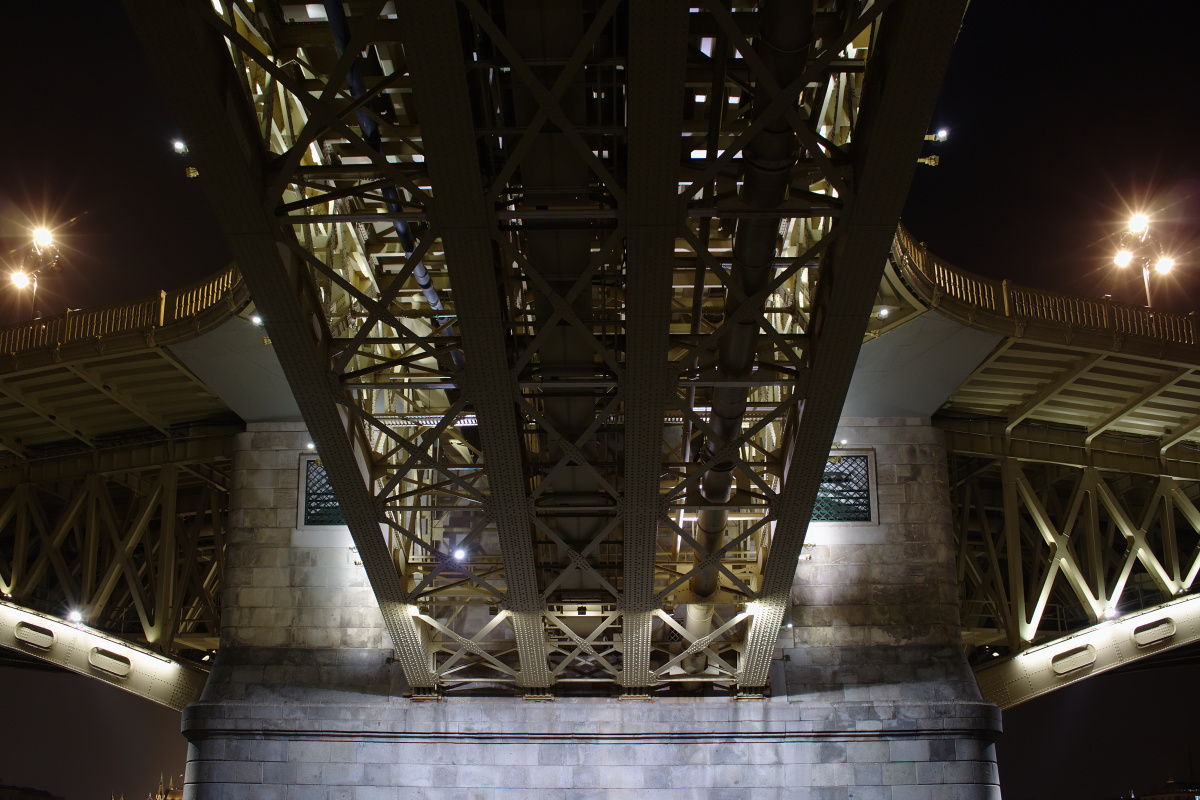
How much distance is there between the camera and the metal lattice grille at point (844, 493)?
18.3m

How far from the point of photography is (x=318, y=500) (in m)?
18.8

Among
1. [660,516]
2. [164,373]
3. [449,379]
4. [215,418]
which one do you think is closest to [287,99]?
[449,379]

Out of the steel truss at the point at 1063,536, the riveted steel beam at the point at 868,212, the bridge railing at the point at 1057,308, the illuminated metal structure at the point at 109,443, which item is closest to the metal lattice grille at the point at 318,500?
the illuminated metal structure at the point at 109,443

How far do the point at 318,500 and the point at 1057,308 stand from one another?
14070mm

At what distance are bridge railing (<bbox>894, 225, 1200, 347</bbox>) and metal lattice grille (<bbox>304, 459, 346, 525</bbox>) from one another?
37.6 feet

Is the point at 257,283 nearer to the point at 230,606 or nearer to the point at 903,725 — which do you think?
the point at 230,606

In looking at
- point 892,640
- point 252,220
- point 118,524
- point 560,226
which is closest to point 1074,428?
point 892,640

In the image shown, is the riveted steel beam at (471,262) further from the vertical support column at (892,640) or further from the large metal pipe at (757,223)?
the vertical support column at (892,640)

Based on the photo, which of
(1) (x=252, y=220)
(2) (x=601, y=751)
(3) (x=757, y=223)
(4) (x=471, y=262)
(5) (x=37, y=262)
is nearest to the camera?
(1) (x=252, y=220)

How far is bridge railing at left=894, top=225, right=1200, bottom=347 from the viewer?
56.5ft

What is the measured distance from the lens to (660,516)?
13.3m

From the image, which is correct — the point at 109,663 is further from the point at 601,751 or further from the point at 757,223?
the point at 757,223

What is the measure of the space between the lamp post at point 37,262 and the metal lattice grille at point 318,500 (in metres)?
12.3

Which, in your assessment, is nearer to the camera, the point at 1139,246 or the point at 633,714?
the point at 633,714
